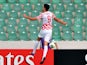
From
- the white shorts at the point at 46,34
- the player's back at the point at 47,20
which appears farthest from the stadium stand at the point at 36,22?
the player's back at the point at 47,20

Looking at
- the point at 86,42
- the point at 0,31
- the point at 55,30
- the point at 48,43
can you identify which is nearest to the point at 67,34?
the point at 55,30

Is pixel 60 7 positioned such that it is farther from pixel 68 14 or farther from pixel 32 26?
pixel 32 26

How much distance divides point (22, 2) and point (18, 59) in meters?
5.88

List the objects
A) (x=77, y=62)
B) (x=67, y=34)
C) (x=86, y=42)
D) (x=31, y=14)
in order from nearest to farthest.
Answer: (x=77, y=62) < (x=86, y=42) < (x=67, y=34) < (x=31, y=14)

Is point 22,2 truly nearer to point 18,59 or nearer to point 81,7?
point 81,7

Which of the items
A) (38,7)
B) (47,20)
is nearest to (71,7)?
(38,7)

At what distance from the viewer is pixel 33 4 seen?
1438 centimetres

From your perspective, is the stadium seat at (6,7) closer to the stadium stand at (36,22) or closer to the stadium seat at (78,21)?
the stadium stand at (36,22)

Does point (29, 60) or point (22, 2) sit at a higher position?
point (22, 2)

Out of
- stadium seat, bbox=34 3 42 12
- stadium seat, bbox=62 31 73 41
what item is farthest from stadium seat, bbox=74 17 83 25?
stadium seat, bbox=34 3 42 12

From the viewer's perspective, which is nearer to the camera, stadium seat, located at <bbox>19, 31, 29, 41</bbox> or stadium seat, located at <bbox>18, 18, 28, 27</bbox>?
stadium seat, located at <bbox>19, 31, 29, 41</bbox>

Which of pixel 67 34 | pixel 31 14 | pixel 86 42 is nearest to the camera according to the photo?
pixel 86 42

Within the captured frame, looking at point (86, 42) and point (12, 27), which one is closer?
point (86, 42)

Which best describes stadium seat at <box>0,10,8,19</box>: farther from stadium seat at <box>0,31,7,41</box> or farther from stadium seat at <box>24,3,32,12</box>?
stadium seat at <box>0,31,7,41</box>
